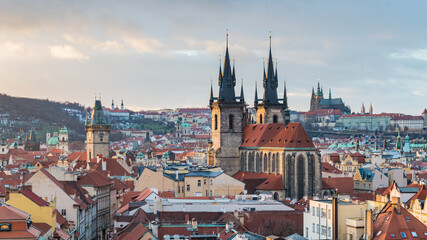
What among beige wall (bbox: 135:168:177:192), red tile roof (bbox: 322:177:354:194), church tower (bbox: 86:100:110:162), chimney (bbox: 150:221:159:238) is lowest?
red tile roof (bbox: 322:177:354:194)

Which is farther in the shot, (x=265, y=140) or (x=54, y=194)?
(x=265, y=140)

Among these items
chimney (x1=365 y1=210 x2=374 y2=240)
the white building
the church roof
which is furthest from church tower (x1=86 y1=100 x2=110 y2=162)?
chimney (x1=365 y1=210 x2=374 y2=240)

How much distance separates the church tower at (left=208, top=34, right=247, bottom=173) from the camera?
344ft

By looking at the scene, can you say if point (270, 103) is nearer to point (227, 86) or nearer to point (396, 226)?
point (227, 86)

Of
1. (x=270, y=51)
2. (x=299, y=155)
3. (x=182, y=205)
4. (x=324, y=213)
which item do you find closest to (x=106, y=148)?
(x=270, y=51)

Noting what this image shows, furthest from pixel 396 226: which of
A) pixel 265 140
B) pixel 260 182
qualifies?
pixel 265 140

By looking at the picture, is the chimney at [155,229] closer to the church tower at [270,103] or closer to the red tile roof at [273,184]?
the red tile roof at [273,184]

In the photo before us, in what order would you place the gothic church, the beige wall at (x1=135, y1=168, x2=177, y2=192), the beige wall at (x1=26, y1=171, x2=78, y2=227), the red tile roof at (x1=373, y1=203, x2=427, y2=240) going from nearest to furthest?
the red tile roof at (x1=373, y1=203, x2=427, y2=240) < the beige wall at (x1=26, y1=171, x2=78, y2=227) < the beige wall at (x1=135, y1=168, x2=177, y2=192) < the gothic church

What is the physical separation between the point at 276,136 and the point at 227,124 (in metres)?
10.8

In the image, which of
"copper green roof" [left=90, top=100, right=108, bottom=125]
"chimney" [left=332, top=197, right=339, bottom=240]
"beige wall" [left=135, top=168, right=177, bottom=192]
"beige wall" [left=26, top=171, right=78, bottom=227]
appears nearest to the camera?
"chimney" [left=332, top=197, right=339, bottom=240]

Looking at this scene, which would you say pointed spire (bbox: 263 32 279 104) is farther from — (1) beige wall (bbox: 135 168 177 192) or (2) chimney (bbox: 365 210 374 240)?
(2) chimney (bbox: 365 210 374 240)

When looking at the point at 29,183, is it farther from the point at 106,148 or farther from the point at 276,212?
the point at 106,148

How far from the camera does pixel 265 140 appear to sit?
325 ft

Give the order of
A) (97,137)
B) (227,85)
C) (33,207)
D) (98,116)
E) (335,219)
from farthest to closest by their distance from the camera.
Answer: (98,116)
(97,137)
(227,85)
(335,219)
(33,207)
